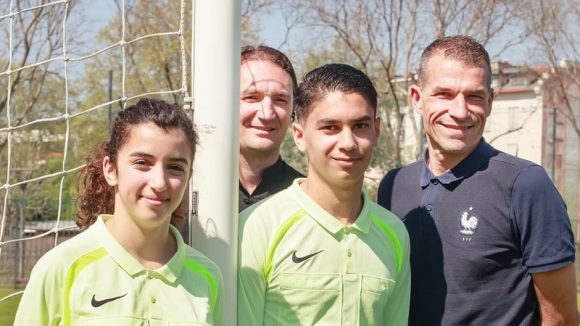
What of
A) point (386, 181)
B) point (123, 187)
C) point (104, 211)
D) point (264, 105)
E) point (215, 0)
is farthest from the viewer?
point (386, 181)

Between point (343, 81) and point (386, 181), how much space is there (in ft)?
1.98

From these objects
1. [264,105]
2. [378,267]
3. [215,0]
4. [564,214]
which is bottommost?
[378,267]

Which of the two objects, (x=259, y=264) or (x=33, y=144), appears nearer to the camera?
(x=259, y=264)

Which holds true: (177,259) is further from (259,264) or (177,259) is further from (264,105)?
(264,105)

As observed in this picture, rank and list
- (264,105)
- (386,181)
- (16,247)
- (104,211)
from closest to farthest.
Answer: (104,211), (264,105), (386,181), (16,247)

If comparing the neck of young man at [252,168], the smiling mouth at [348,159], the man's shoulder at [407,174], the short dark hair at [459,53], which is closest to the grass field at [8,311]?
the neck of young man at [252,168]

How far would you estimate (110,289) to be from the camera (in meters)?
2.01

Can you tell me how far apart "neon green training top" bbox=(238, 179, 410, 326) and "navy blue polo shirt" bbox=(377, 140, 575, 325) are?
0.54 ft

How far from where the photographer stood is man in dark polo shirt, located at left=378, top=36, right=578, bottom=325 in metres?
2.42

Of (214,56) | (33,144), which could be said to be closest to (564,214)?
(214,56)

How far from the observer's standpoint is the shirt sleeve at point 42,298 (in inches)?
76.4

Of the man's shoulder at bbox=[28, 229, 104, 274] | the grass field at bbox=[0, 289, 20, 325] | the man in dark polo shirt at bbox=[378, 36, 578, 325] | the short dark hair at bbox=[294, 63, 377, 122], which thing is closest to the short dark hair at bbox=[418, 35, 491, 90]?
the man in dark polo shirt at bbox=[378, 36, 578, 325]

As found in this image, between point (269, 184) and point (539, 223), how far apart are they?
0.90 meters

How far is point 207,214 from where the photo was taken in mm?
2387
